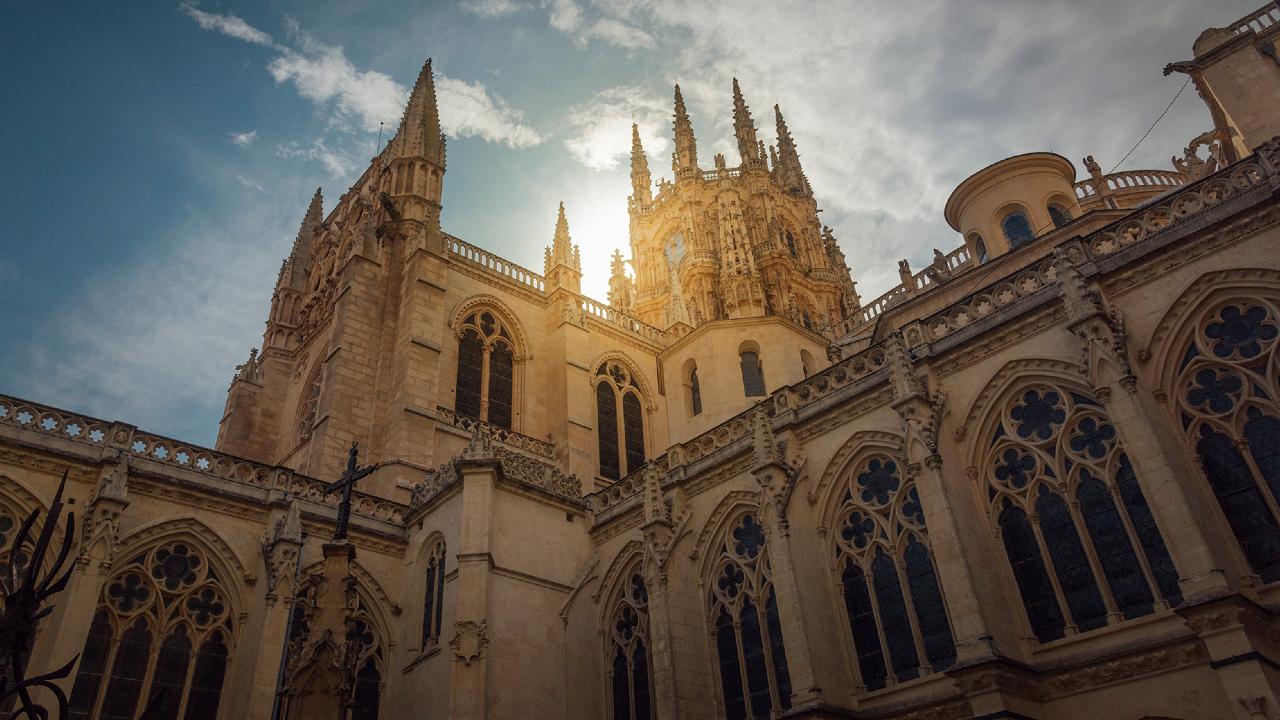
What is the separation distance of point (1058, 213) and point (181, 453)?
2186cm

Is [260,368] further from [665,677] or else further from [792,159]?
[792,159]

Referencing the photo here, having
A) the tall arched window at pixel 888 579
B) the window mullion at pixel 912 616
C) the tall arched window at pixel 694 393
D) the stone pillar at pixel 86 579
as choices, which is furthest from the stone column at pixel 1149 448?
the stone pillar at pixel 86 579

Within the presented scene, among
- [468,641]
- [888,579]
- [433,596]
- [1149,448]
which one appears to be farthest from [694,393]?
[1149,448]

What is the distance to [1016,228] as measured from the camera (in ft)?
78.0

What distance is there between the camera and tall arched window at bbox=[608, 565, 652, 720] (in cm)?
1709

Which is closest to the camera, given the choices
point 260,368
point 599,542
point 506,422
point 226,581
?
point 226,581

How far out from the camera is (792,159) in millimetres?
51562

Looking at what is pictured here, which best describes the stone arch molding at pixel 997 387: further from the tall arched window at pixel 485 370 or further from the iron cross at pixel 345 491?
the tall arched window at pixel 485 370

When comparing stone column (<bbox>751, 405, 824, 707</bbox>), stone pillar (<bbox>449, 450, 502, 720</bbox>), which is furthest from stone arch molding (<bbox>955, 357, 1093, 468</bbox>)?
stone pillar (<bbox>449, 450, 502, 720</bbox>)

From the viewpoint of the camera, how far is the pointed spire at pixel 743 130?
48.4 m

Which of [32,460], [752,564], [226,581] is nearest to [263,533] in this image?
[226,581]

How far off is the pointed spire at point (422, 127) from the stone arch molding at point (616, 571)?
16740 mm

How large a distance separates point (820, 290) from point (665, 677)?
99.7 ft

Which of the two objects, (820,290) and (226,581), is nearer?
(226,581)
